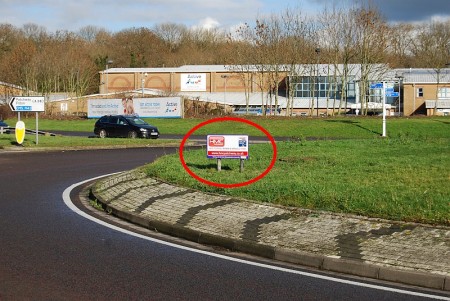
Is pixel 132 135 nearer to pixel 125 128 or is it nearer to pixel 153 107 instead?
pixel 125 128

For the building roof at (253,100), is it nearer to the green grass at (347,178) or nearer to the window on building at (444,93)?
the window on building at (444,93)

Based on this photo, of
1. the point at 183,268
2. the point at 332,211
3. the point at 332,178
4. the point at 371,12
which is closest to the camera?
the point at 183,268

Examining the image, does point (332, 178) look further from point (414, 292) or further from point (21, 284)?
point (21, 284)

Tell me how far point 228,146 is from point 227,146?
0.08 feet

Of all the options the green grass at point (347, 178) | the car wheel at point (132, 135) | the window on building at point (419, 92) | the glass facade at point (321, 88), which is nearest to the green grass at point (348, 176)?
the green grass at point (347, 178)

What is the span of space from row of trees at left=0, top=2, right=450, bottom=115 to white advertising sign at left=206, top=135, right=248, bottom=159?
149 ft

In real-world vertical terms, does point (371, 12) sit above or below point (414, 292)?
above

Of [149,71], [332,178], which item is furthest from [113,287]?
[149,71]

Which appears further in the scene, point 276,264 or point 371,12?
point 371,12

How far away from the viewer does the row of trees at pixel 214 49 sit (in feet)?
198

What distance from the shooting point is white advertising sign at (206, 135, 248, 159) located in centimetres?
1409

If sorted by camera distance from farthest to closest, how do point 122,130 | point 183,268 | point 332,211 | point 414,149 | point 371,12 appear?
point 371,12
point 122,130
point 414,149
point 332,211
point 183,268

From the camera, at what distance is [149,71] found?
9856cm

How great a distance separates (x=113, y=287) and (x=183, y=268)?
3.64 ft
